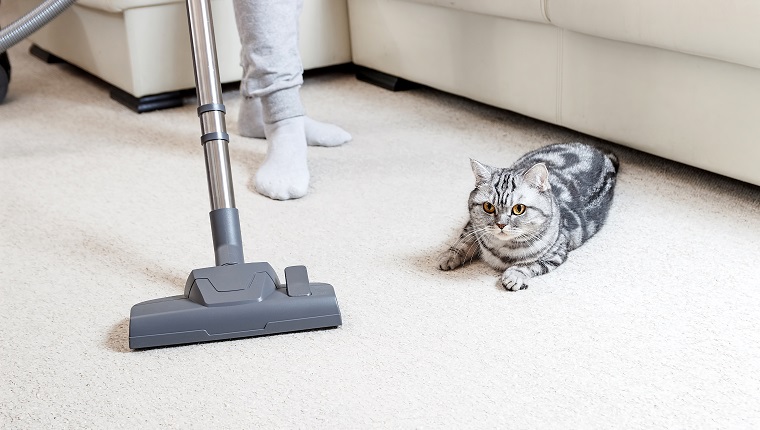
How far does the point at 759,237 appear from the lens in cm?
157

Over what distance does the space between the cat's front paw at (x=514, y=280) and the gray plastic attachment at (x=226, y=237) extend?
0.41 metres

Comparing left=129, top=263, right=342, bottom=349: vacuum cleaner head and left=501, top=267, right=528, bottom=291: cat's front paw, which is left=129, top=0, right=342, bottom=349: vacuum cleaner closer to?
left=129, top=263, right=342, bottom=349: vacuum cleaner head

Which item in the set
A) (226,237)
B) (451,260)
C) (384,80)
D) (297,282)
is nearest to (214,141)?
(226,237)

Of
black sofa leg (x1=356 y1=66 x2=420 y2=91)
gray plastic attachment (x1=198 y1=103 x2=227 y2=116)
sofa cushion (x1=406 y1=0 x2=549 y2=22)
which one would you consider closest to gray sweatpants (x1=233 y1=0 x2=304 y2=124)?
sofa cushion (x1=406 y1=0 x2=549 y2=22)

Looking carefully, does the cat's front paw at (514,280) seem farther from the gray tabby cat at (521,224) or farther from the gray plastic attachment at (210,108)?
the gray plastic attachment at (210,108)

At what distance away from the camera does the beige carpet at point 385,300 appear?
44.6 inches

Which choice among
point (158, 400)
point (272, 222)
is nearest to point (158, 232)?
point (272, 222)

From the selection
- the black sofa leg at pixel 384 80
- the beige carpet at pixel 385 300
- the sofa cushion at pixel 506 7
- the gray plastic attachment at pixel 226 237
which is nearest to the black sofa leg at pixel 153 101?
the beige carpet at pixel 385 300

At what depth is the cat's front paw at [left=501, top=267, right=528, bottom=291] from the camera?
143 cm

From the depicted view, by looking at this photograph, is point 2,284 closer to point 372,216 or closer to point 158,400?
point 158,400

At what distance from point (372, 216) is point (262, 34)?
0.51 m

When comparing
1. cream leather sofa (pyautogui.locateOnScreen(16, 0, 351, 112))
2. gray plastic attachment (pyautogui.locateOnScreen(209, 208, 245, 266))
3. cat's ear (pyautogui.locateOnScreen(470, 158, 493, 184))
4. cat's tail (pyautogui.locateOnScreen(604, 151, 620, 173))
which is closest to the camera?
gray plastic attachment (pyautogui.locateOnScreen(209, 208, 245, 266))

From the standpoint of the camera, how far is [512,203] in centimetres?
146

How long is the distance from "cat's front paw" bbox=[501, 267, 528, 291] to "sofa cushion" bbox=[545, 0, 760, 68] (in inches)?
21.5
